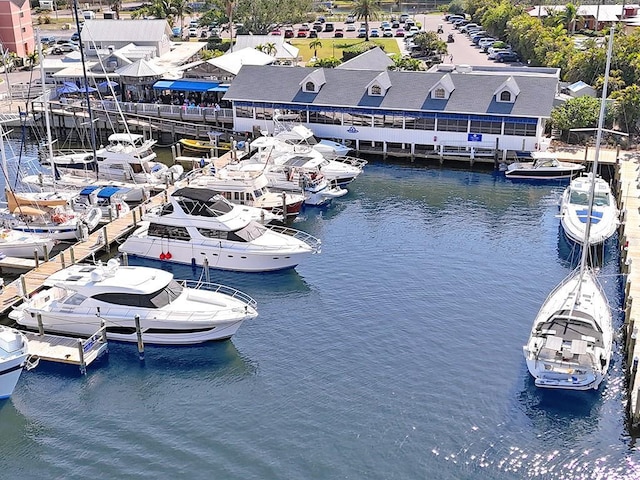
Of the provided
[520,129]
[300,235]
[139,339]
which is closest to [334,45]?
[520,129]

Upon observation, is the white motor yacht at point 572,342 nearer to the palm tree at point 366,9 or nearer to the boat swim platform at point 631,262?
the boat swim platform at point 631,262

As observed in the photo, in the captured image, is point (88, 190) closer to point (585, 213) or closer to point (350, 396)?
point (350, 396)

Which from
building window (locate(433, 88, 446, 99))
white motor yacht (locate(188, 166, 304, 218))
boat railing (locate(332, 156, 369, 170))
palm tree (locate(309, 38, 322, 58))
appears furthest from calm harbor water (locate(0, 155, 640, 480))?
palm tree (locate(309, 38, 322, 58))

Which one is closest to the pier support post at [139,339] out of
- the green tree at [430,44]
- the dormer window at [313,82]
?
the dormer window at [313,82]

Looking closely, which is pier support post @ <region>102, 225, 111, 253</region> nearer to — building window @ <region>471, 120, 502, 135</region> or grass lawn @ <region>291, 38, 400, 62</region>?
building window @ <region>471, 120, 502, 135</region>

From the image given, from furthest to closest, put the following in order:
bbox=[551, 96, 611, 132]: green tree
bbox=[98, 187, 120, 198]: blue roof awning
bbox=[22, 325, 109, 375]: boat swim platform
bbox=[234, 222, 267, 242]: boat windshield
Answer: bbox=[551, 96, 611, 132]: green tree
bbox=[98, 187, 120, 198]: blue roof awning
bbox=[234, 222, 267, 242]: boat windshield
bbox=[22, 325, 109, 375]: boat swim platform

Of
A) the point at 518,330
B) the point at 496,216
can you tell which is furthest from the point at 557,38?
the point at 518,330

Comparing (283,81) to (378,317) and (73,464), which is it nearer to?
(378,317)
